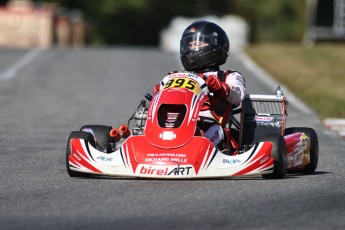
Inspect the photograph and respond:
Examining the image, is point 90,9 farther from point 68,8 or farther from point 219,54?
point 219,54

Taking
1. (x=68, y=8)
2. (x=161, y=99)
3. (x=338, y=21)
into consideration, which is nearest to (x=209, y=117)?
(x=161, y=99)

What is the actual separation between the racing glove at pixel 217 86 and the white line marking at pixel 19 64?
1326cm

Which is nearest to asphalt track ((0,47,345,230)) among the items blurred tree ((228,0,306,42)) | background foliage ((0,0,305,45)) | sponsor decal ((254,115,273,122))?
sponsor decal ((254,115,273,122))

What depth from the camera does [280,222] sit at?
5996mm

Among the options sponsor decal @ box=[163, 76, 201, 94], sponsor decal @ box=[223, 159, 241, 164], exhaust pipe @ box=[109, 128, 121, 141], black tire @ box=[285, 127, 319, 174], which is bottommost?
black tire @ box=[285, 127, 319, 174]

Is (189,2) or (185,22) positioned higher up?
(185,22)

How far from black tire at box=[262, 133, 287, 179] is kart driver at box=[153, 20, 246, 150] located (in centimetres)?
59

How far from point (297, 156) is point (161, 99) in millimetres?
1335

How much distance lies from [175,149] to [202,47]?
1430 mm

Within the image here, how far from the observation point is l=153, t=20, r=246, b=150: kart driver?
8555 millimetres

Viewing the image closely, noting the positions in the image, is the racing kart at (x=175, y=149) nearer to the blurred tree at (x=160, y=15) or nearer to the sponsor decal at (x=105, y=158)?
the sponsor decal at (x=105, y=158)

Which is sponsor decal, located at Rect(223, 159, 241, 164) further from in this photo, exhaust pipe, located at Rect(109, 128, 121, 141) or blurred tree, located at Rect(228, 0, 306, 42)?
blurred tree, located at Rect(228, 0, 306, 42)

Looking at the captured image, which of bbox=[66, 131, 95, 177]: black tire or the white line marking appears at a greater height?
bbox=[66, 131, 95, 177]: black tire

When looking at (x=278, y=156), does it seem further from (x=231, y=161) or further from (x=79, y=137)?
(x=79, y=137)
